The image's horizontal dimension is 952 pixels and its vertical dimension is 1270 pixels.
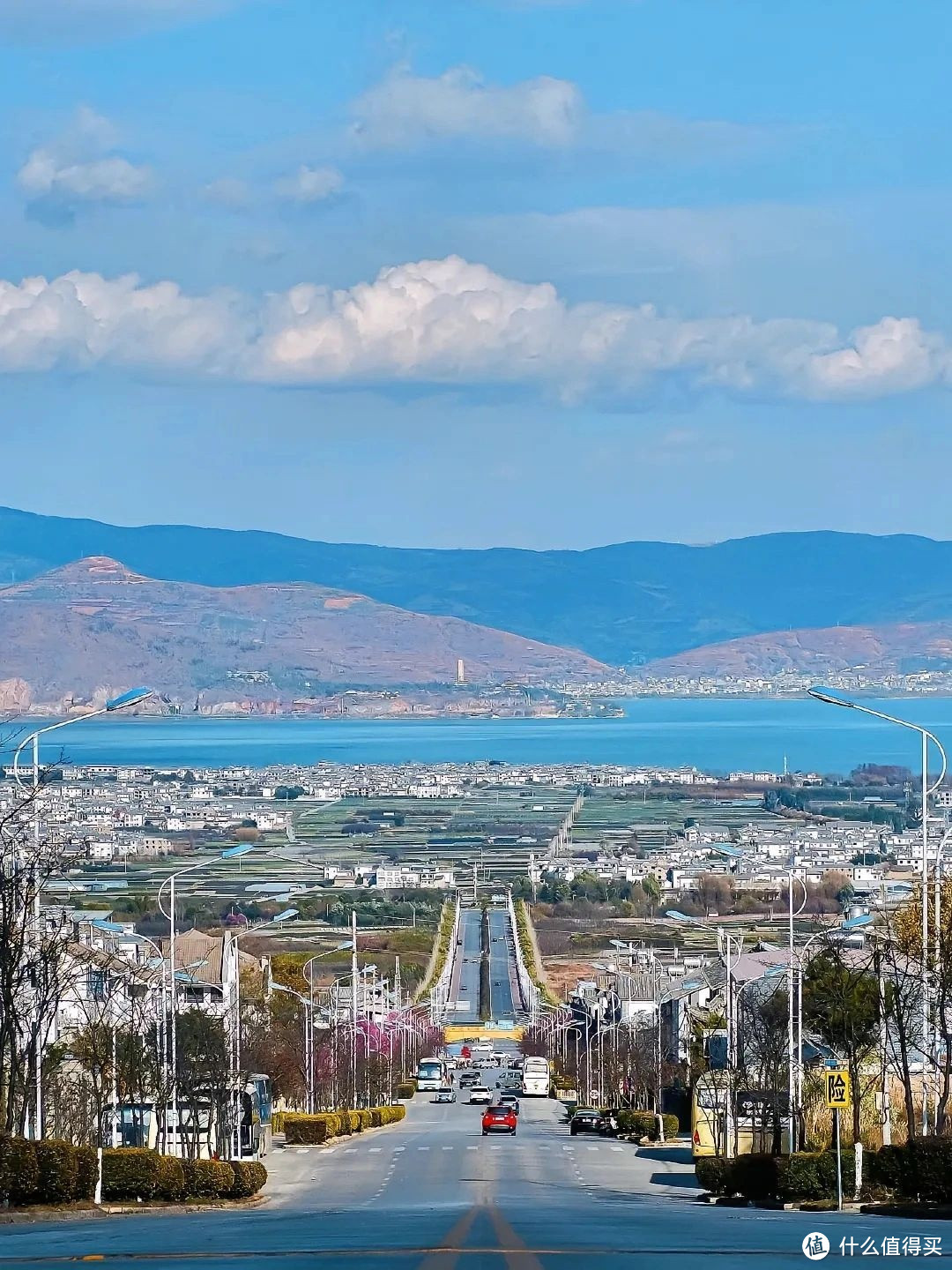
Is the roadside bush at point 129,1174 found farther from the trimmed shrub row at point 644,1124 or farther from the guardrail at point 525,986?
the guardrail at point 525,986

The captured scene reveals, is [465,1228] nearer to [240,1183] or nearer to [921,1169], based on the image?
[921,1169]

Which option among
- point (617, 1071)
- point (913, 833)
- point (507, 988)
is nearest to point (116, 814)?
point (507, 988)

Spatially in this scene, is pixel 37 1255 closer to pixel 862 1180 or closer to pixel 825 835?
pixel 862 1180

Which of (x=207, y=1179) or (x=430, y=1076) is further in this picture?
(x=430, y=1076)

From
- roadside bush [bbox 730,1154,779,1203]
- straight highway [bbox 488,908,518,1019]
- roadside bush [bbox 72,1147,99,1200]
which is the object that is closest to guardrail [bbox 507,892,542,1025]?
straight highway [bbox 488,908,518,1019]

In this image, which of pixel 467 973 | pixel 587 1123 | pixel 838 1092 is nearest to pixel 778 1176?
pixel 838 1092

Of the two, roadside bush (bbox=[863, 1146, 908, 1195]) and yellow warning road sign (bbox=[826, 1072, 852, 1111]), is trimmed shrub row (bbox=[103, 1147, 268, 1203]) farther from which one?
roadside bush (bbox=[863, 1146, 908, 1195])
